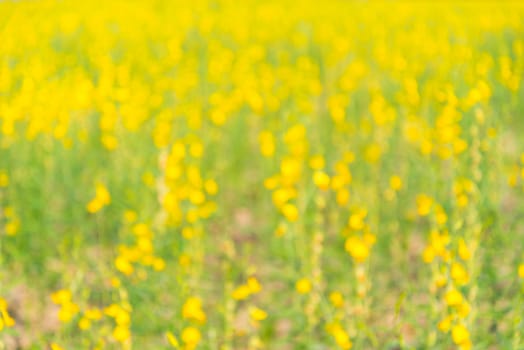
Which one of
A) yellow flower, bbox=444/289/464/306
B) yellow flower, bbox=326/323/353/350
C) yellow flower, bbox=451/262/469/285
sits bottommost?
yellow flower, bbox=326/323/353/350

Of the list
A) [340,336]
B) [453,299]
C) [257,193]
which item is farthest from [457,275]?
[257,193]

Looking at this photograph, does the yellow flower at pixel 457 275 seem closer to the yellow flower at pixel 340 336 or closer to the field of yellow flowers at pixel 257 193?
the field of yellow flowers at pixel 257 193

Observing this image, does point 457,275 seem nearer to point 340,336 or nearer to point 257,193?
point 340,336

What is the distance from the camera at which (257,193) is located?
169 inches

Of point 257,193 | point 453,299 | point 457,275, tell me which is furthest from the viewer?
point 257,193

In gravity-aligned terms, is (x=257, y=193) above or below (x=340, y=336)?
above

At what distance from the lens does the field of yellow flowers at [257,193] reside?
243 centimetres

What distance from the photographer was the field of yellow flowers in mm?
2434

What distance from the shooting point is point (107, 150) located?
4.20m

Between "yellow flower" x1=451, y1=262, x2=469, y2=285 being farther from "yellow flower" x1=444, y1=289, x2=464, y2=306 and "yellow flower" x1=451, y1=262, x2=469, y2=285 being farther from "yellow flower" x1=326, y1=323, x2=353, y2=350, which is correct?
"yellow flower" x1=326, y1=323, x2=353, y2=350

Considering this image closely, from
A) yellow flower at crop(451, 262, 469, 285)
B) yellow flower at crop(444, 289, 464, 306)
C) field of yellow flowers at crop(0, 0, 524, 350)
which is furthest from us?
field of yellow flowers at crop(0, 0, 524, 350)

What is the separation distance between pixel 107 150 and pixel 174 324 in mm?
2106

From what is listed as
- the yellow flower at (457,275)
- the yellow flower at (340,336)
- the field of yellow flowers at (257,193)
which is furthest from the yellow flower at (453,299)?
the yellow flower at (340,336)

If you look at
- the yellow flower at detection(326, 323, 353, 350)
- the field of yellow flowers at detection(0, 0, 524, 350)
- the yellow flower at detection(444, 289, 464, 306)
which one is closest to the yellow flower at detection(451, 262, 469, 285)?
the field of yellow flowers at detection(0, 0, 524, 350)
